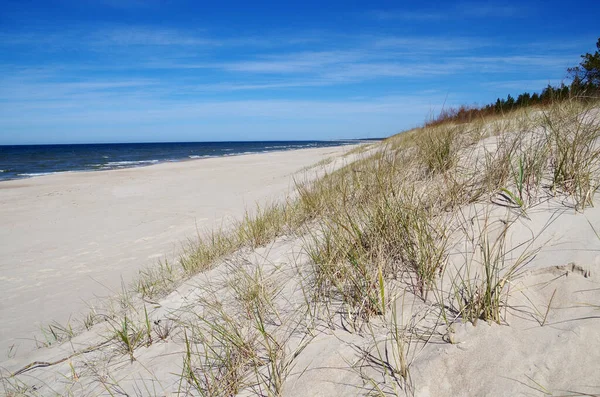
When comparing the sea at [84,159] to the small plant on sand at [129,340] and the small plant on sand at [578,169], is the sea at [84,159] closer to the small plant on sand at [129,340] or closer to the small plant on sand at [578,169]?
the small plant on sand at [129,340]

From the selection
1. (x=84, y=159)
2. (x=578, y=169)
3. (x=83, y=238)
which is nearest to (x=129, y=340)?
(x=578, y=169)

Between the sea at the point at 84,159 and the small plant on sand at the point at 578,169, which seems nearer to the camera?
the small plant on sand at the point at 578,169

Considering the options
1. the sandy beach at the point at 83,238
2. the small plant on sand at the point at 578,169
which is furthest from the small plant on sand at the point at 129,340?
the small plant on sand at the point at 578,169

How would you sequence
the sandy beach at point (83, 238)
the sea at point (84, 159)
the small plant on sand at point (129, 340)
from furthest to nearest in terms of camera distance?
the sea at point (84, 159) < the sandy beach at point (83, 238) < the small plant on sand at point (129, 340)

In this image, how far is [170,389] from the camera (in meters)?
1.63

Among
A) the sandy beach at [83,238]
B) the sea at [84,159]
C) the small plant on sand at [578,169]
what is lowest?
the sandy beach at [83,238]

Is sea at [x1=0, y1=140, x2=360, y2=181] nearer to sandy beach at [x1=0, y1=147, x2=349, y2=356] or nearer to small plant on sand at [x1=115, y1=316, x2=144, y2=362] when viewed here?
sandy beach at [x1=0, y1=147, x2=349, y2=356]

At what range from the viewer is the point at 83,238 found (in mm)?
6320

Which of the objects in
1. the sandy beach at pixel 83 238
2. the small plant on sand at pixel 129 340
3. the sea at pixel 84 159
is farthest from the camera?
the sea at pixel 84 159

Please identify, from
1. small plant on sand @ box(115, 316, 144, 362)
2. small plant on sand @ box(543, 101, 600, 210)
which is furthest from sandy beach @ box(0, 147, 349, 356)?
small plant on sand @ box(543, 101, 600, 210)

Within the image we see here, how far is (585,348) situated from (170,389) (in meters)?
1.74

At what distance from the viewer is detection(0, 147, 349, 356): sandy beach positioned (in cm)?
385

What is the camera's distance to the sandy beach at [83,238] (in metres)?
3.85

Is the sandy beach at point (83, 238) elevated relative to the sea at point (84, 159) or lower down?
lower down
